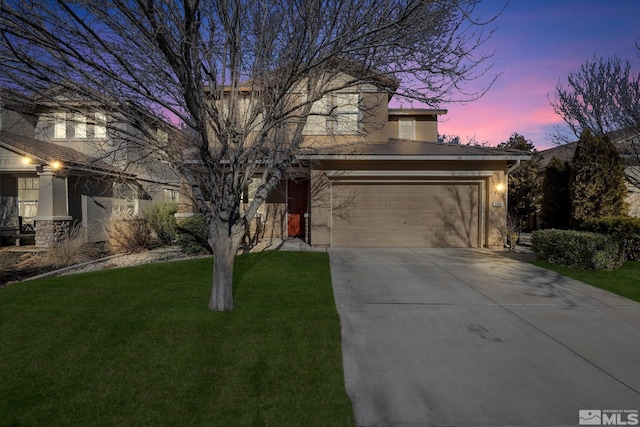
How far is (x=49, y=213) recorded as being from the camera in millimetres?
13023

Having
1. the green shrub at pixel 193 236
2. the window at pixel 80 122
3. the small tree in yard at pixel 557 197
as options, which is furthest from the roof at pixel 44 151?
the small tree in yard at pixel 557 197

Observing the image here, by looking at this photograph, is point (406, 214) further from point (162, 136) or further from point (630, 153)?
point (630, 153)

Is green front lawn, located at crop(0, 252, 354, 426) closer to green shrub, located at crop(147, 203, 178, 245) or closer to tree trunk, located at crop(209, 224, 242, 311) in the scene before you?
tree trunk, located at crop(209, 224, 242, 311)

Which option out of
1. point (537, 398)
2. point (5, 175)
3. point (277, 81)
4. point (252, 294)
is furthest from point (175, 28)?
point (5, 175)

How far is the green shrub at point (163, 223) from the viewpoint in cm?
1242

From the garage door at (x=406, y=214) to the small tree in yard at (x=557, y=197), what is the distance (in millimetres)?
3161

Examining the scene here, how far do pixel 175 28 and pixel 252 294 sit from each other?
4.35m

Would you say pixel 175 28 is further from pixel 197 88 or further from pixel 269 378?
pixel 269 378

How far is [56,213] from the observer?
13.2m

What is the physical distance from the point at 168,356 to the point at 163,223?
9.20 metres

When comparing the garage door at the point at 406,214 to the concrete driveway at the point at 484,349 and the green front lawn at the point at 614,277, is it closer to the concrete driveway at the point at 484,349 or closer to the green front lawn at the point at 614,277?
the green front lawn at the point at 614,277

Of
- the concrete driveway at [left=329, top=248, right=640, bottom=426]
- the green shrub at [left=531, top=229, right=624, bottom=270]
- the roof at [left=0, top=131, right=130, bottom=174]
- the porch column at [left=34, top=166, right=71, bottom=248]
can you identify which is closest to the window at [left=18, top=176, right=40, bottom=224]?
the roof at [left=0, top=131, right=130, bottom=174]

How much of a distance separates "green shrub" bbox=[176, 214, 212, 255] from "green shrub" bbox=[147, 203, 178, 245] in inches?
62.7

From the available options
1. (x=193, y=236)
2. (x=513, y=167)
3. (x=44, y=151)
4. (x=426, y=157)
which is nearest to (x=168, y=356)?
(x=193, y=236)
